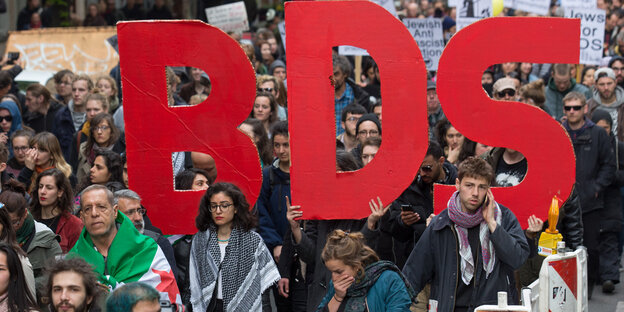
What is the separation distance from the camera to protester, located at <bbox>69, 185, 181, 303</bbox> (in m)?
6.59

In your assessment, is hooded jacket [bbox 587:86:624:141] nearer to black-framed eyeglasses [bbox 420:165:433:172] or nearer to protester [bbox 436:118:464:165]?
protester [bbox 436:118:464:165]

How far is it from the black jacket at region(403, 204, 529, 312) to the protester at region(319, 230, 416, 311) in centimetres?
46

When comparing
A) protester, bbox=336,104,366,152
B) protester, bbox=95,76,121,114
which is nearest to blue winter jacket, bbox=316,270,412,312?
protester, bbox=336,104,366,152

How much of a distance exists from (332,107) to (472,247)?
155 cm

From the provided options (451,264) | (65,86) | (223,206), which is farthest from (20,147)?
(451,264)

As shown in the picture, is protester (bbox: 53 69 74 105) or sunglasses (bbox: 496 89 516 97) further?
protester (bbox: 53 69 74 105)

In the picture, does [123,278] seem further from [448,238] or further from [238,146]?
[448,238]

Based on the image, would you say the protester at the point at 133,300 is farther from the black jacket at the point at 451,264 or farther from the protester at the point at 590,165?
the protester at the point at 590,165

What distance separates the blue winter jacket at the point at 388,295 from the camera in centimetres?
593

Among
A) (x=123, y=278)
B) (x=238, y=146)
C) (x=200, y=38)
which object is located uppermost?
(x=200, y=38)

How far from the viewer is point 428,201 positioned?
7773 mm

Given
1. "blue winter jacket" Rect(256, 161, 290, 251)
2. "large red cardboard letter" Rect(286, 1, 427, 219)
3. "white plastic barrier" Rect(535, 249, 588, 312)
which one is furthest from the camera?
"blue winter jacket" Rect(256, 161, 290, 251)

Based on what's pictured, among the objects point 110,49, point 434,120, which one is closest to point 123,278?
point 434,120

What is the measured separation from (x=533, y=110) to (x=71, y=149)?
550cm
